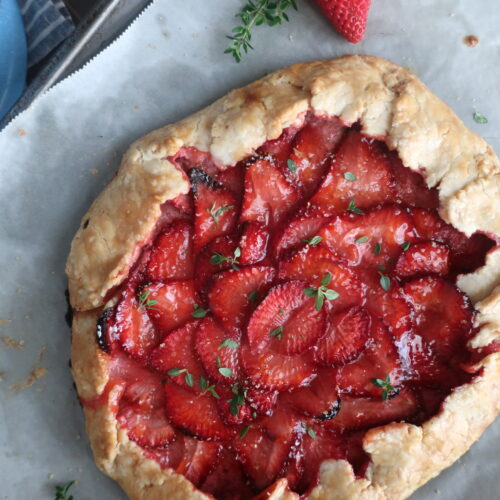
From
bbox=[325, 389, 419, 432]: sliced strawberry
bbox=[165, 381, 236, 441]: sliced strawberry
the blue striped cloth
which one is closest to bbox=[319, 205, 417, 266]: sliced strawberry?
bbox=[325, 389, 419, 432]: sliced strawberry

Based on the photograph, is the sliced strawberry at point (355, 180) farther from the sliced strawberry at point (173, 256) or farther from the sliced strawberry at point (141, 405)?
the sliced strawberry at point (141, 405)

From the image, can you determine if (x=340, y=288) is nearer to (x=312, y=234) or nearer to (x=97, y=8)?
(x=312, y=234)

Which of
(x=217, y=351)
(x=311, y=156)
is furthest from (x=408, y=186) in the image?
(x=217, y=351)

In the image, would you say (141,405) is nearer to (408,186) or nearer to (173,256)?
(173,256)

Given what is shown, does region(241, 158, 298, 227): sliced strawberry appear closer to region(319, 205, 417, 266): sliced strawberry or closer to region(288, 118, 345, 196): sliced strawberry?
region(288, 118, 345, 196): sliced strawberry

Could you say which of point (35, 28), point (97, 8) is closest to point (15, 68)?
point (35, 28)
